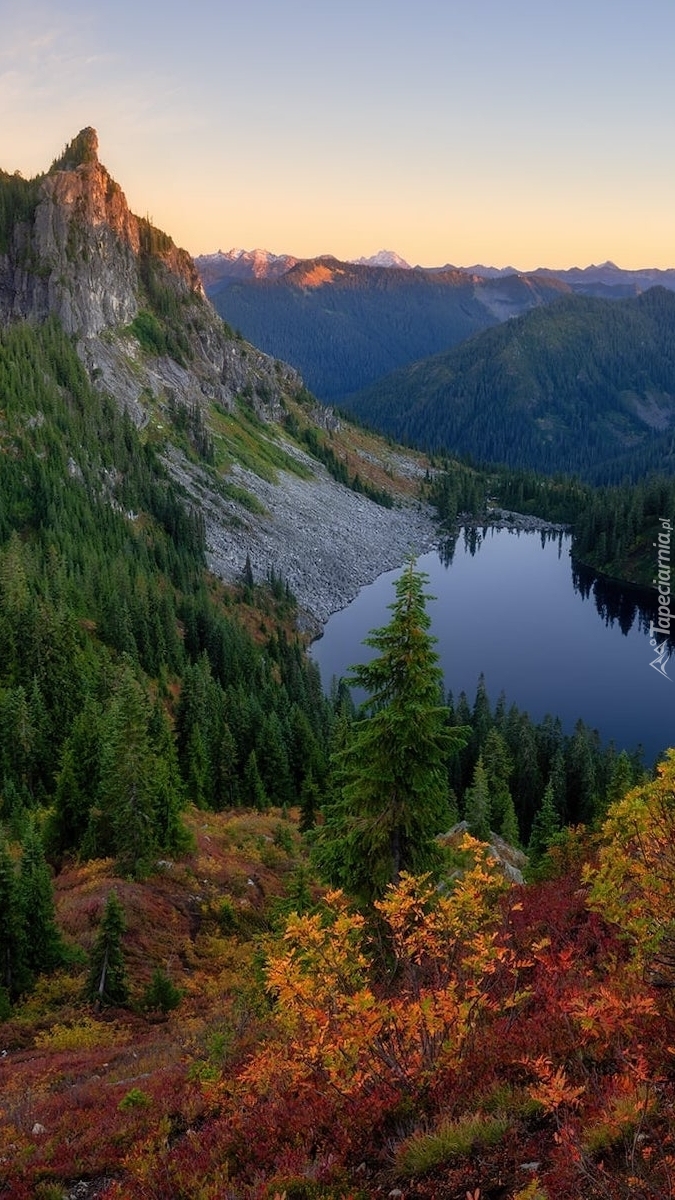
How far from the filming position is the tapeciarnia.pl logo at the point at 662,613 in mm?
134375

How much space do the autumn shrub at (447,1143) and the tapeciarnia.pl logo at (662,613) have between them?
120615 millimetres

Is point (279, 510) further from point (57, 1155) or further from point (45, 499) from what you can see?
point (57, 1155)

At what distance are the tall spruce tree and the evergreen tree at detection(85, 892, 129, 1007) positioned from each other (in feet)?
37.2

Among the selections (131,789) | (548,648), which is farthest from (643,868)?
(548,648)

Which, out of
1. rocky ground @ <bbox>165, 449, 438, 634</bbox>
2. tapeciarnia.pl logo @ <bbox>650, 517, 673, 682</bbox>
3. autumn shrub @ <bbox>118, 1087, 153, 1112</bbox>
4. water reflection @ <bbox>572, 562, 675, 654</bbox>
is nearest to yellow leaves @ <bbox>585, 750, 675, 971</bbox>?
autumn shrub @ <bbox>118, 1087, 153, 1112</bbox>

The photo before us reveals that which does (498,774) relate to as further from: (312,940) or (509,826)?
(312,940)

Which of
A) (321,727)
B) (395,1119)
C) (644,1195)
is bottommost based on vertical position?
(321,727)

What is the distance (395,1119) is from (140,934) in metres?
27.1

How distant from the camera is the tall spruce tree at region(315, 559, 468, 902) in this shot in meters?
21.4

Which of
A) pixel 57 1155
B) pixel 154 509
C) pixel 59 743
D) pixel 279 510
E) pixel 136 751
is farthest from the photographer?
pixel 279 510

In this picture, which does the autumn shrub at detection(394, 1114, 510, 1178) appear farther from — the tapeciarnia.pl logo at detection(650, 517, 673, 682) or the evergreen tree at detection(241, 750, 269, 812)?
the tapeciarnia.pl logo at detection(650, 517, 673, 682)

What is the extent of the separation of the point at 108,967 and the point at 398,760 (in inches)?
632

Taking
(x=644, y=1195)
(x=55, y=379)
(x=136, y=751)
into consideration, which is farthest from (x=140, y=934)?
(x=55, y=379)

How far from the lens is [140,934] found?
3384cm
